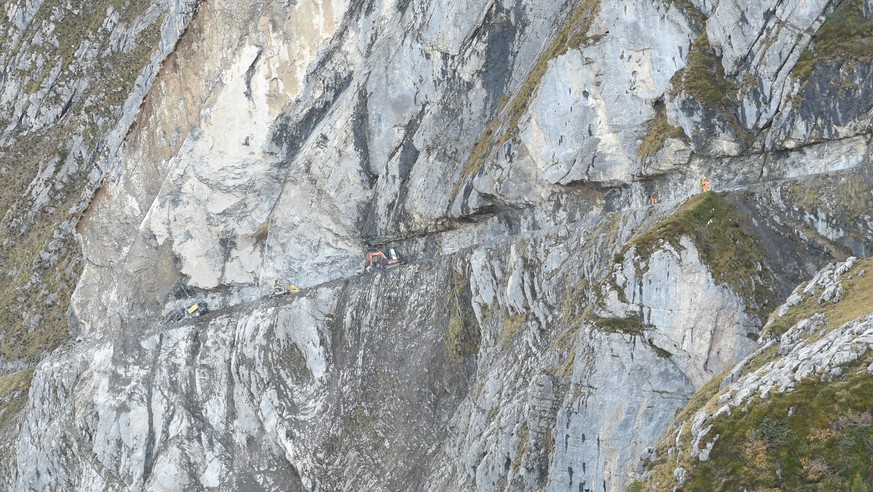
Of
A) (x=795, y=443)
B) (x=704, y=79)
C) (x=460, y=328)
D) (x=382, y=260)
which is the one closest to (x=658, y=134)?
(x=704, y=79)

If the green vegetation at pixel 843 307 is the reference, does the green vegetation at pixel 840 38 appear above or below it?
above

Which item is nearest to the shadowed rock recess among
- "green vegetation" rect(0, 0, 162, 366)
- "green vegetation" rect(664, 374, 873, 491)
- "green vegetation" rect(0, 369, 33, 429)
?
"green vegetation" rect(664, 374, 873, 491)

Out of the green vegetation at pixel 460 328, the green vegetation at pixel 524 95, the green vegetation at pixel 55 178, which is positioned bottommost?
the green vegetation at pixel 460 328

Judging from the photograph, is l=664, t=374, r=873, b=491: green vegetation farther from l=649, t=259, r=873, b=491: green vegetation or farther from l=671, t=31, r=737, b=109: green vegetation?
l=671, t=31, r=737, b=109: green vegetation

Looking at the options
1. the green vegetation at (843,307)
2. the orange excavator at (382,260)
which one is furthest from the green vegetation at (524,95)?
the green vegetation at (843,307)

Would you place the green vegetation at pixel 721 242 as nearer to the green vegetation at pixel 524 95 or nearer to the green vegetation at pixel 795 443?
the green vegetation at pixel 795 443

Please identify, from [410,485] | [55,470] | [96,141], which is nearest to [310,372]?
[410,485]
